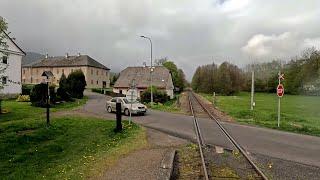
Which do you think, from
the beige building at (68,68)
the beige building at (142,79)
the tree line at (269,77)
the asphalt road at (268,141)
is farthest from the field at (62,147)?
the beige building at (68,68)

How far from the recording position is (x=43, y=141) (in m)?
17.5

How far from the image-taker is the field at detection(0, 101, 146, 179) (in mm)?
11672

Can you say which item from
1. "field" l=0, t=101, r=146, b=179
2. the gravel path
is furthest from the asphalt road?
"field" l=0, t=101, r=146, b=179

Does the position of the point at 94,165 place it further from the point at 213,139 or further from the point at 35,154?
the point at 213,139

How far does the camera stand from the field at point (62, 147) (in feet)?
38.3

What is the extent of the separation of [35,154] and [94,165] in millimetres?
3542

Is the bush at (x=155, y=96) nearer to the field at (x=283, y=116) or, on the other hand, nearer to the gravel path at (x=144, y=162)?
the field at (x=283, y=116)

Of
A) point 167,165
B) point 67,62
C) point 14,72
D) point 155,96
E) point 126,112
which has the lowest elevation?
point 167,165

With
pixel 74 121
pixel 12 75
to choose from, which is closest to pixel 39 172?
pixel 74 121

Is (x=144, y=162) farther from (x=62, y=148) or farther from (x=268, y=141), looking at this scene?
(x=268, y=141)

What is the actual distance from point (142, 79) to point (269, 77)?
203 ft

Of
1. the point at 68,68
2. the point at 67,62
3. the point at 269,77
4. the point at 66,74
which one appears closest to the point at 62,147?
the point at 66,74

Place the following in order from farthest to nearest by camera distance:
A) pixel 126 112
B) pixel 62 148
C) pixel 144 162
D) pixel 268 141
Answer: pixel 126 112
pixel 268 141
pixel 62 148
pixel 144 162

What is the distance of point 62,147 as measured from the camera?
15.9 metres
